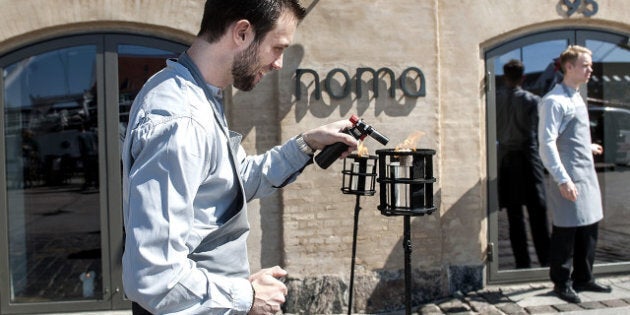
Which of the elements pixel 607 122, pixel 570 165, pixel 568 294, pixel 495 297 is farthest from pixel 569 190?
pixel 607 122

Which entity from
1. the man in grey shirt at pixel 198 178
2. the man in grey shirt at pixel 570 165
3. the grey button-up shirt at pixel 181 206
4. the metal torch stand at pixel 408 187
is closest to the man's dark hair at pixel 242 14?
the man in grey shirt at pixel 198 178

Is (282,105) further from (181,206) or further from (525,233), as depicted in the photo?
(181,206)

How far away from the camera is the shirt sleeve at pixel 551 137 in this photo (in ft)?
17.0

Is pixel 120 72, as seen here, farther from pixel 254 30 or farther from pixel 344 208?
pixel 254 30

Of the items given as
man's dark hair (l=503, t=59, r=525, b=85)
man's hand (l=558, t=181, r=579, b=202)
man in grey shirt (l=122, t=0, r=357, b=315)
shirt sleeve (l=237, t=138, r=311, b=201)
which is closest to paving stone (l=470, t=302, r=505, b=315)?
man's hand (l=558, t=181, r=579, b=202)

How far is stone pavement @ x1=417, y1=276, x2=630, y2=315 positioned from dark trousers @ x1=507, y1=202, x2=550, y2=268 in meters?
0.29

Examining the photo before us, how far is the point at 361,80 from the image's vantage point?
566 centimetres

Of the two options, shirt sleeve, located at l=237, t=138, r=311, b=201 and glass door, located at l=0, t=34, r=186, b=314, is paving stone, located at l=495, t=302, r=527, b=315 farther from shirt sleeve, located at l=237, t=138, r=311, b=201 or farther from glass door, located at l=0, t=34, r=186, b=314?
shirt sleeve, located at l=237, t=138, r=311, b=201

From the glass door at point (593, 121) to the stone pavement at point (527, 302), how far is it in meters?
0.25

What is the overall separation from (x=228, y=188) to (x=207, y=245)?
198 millimetres

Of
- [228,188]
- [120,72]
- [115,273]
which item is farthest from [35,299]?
[228,188]

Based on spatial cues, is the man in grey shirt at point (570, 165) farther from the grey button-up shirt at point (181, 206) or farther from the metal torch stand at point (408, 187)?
the grey button-up shirt at point (181, 206)

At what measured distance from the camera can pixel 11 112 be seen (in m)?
5.55

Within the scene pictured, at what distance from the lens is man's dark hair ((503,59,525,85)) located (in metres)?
6.18
